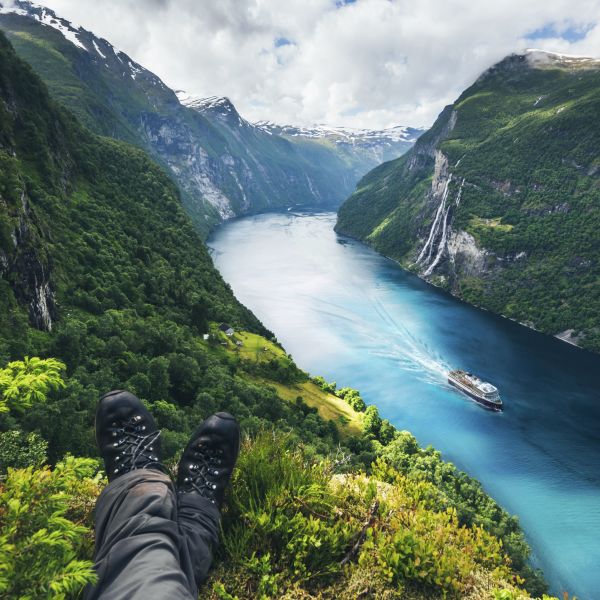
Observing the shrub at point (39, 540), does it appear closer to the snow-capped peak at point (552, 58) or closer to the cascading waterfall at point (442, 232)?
the cascading waterfall at point (442, 232)

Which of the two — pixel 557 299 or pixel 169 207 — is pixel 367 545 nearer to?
pixel 169 207

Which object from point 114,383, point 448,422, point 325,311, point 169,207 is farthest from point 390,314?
point 114,383

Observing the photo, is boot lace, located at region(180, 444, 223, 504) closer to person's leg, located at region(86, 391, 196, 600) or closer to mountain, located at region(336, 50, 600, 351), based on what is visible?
person's leg, located at region(86, 391, 196, 600)

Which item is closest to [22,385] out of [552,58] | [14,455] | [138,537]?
[138,537]

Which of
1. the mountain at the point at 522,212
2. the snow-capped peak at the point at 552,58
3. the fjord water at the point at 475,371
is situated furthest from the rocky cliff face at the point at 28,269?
the snow-capped peak at the point at 552,58

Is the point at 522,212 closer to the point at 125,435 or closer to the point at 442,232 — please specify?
the point at 442,232

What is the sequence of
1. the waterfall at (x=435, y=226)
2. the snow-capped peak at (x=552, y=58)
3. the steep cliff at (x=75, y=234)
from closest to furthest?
the steep cliff at (x=75, y=234)
the waterfall at (x=435, y=226)
the snow-capped peak at (x=552, y=58)
